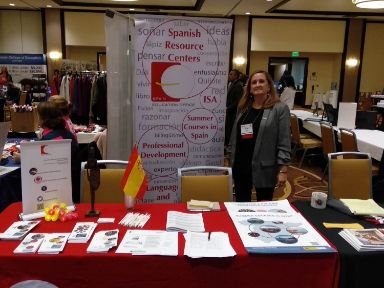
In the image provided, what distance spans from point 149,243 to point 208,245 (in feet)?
0.87

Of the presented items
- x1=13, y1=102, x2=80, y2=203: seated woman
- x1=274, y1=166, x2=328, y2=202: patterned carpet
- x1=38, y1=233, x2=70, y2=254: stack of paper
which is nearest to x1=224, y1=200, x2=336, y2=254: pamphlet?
x1=38, y1=233, x2=70, y2=254: stack of paper

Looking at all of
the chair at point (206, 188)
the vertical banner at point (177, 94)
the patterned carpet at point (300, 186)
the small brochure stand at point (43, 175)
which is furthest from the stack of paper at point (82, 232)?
the patterned carpet at point (300, 186)

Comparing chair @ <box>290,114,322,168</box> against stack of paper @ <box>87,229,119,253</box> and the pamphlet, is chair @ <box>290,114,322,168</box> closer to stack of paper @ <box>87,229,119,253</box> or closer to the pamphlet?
the pamphlet

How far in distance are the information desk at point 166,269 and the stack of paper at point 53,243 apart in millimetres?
28

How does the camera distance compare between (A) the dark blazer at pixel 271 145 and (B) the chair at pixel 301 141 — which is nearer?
(A) the dark blazer at pixel 271 145

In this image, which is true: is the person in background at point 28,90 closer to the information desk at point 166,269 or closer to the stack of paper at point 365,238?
the information desk at point 166,269

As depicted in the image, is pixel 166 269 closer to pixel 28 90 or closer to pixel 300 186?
pixel 300 186

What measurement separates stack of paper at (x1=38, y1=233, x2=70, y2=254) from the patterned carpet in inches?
126

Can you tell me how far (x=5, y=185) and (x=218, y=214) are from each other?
175cm

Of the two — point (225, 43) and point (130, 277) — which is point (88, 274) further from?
point (225, 43)

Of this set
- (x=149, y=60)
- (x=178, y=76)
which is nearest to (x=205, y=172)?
(x=178, y=76)

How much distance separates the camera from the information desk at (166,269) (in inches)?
58.2

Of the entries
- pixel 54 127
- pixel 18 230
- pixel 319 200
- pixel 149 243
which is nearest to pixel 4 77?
pixel 54 127

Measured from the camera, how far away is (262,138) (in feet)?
8.71
